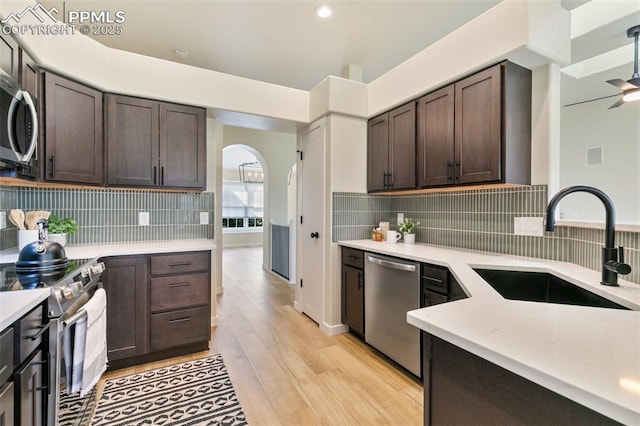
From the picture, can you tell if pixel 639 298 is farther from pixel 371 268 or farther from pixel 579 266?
pixel 371 268

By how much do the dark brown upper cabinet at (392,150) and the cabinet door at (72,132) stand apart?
2.55m

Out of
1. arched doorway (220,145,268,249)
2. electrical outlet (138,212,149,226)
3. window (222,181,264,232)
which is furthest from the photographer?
window (222,181,264,232)

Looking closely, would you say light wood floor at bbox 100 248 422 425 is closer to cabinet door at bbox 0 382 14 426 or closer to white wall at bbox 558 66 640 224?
cabinet door at bbox 0 382 14 426

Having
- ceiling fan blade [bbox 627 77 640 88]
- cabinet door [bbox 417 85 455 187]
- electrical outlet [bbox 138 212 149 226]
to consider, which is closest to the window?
electrical outlet [bbox 138 212 149 226]

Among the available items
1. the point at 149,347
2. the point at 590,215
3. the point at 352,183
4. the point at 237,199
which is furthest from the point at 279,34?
the point at 237,199

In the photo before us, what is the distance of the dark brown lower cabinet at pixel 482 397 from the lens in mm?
602

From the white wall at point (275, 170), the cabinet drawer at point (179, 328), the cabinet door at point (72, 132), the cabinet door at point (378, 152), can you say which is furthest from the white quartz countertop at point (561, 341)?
the white wall at point (275, 170)

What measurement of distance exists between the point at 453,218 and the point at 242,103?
2.40 m

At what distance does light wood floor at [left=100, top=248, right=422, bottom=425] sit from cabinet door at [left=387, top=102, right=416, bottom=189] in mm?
1625

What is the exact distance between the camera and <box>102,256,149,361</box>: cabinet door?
7.26ft

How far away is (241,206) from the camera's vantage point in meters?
9.92

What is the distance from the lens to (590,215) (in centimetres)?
428

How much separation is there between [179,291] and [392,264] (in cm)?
183

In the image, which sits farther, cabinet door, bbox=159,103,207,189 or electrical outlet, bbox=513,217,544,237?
cabinet door, bbox=159,103,207,189
